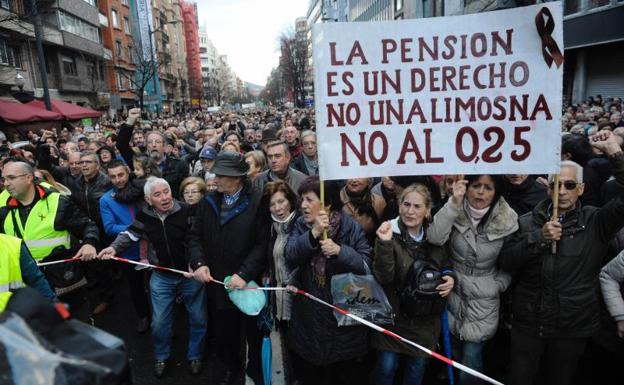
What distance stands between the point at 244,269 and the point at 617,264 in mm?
2735

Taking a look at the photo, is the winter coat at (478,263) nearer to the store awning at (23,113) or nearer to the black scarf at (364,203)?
the black scarf at (364,203)

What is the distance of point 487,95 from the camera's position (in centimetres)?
268

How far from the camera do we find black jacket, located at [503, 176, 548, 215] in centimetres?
391

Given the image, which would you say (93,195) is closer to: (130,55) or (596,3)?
(596,3)

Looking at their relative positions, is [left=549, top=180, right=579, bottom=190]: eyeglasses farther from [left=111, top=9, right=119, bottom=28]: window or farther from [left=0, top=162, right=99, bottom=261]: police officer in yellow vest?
[left=111, top=9, right=119, bottom=28]: window

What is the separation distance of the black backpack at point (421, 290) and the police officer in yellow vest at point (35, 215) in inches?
110

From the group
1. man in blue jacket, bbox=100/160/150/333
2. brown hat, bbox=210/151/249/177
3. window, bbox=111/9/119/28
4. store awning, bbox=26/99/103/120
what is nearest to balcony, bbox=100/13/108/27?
window, bbox=111/9/119/28

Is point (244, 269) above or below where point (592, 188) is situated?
below

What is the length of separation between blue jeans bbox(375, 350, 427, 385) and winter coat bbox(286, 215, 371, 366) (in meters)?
0.18

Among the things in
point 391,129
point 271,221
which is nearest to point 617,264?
point 391,129

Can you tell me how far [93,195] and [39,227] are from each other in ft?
5.54

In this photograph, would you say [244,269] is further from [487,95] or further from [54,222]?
[487,95]

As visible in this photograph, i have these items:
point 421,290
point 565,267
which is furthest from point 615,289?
point 421,290

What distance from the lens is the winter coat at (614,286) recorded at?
2893mm
